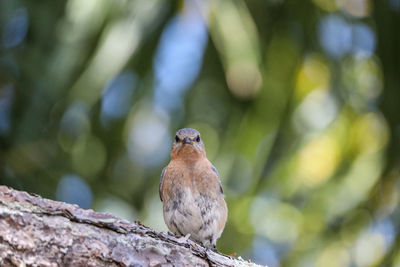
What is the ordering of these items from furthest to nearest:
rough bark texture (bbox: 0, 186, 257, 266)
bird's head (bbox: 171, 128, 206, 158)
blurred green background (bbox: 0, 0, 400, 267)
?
blurred green background (bbox: 0, 0, 400, 267) → bird's head (bbox: 171, 128, 206, 158) → rough bark texture (bbox: 0, 186, 257, 266)

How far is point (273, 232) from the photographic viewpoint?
7.50 meters

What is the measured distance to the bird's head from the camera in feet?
17.8

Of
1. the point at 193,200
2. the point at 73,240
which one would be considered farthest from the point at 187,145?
the point at 73,240

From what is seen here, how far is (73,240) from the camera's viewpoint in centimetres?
298

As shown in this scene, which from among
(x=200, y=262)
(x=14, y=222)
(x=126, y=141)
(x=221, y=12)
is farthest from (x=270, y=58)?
(x=14, y=222)

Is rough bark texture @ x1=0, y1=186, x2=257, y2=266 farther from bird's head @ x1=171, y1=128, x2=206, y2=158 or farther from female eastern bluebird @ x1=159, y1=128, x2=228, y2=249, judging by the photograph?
bird's head @ x1=171, y1=128, x2=206, y2=158

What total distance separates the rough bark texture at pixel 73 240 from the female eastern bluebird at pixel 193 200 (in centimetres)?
156

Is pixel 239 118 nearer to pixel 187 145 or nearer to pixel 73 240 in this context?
pixel 187 145

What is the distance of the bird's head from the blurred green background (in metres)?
1.65

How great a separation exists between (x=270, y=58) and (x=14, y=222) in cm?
568

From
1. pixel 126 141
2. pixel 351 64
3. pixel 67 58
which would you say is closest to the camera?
pixel 67 58

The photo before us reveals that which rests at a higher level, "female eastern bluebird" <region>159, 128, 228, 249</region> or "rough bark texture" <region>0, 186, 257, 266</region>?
"female eastern bluebird" <region>159, 128, 228, 249</region>

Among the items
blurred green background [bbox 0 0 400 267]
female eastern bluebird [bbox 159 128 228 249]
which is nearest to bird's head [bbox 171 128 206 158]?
female eastern bluebird [bbox 159 128 228 249]

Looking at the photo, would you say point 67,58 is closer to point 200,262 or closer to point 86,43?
point 86,43
